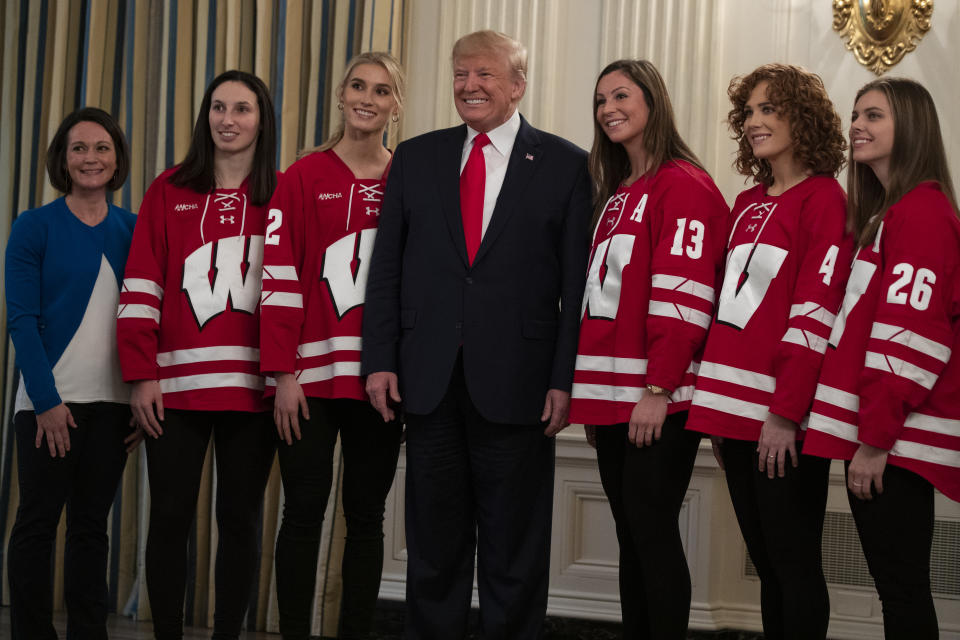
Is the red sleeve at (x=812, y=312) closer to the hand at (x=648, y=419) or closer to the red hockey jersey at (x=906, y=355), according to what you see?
the red hockey jersey at (x=906, y=355)

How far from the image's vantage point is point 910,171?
195 cm

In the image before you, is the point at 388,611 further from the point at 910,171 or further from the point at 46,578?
the point at 910,171

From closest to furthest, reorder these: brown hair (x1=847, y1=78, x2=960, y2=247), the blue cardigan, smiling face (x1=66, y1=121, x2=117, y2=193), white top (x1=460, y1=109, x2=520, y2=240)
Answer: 1. brown hair (x1=847, y1=78, x2=960, y2=247)
2. white top (x1=460, y1=109, x2=520, y2=240)
3. the blue cardigan
4. smiling face (x1=66, y1=121, x2=117, y2=193)

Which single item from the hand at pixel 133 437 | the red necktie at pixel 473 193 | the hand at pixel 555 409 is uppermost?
the red necktie at pixel 473 193

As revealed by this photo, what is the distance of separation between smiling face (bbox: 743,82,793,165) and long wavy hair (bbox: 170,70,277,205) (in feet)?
3.77

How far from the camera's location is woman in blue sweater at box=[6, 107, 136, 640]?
7.96ft

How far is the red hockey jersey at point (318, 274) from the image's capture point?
7.65 ft

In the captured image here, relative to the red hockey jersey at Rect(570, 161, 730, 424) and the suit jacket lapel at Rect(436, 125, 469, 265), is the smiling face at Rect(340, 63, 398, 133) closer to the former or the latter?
the suit jacket lapel at Rect(436, 125, 469, 265)

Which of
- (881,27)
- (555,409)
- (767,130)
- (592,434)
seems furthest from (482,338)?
(881,27)

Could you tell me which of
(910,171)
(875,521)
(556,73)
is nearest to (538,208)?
(910,171)

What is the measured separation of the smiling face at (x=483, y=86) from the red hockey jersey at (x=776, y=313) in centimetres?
66

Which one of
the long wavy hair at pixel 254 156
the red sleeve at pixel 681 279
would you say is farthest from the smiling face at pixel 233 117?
the red sleeve at pixel 681 279

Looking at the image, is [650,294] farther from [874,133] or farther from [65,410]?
[65,410]

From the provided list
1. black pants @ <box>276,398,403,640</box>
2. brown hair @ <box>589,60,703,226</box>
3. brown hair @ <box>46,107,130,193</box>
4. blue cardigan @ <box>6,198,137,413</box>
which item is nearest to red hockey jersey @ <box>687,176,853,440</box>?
brown hair @ <box>589,60,703,226</box>
